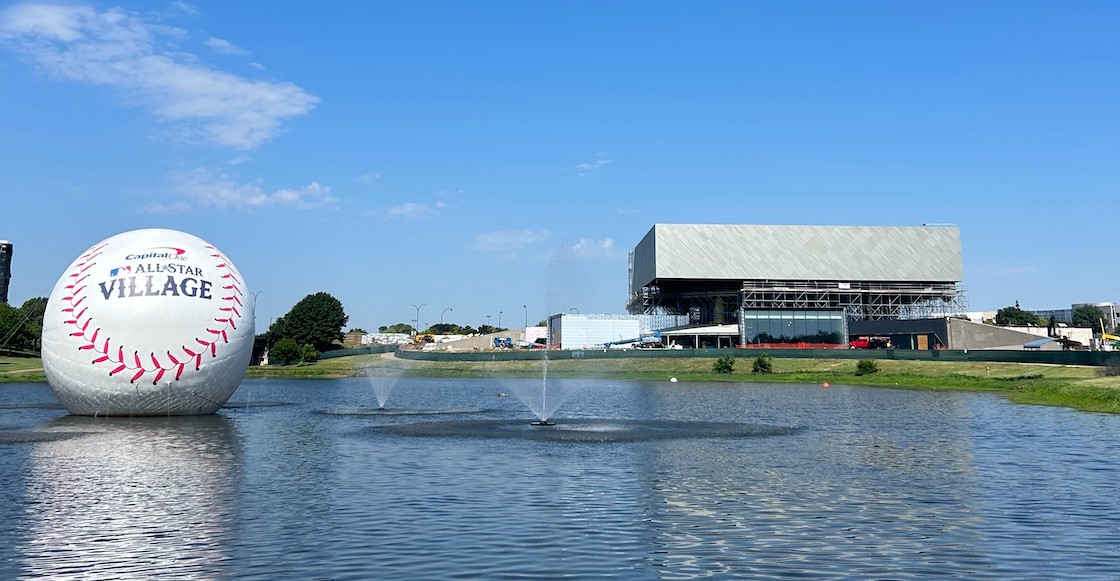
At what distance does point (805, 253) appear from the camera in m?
151

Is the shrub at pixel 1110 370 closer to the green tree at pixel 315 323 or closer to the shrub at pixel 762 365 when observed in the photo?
the shrub at pixel 762 365

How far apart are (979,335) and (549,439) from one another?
108 meters

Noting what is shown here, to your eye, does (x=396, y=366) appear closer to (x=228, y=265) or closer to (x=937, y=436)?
(x=228, y=265)

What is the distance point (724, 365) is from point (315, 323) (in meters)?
96.9

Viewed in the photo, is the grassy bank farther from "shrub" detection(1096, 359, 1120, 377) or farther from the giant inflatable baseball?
the giant inflatable baseball

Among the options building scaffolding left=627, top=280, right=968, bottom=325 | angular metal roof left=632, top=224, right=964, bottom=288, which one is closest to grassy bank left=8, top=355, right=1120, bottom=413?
angular metal roof left=632, top=224, right=964, bottom=288

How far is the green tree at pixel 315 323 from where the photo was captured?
16500cm

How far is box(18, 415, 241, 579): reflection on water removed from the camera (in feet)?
44.2

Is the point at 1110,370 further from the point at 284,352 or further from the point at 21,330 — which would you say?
the point at 21,330

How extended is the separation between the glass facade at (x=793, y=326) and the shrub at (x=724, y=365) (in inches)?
1921

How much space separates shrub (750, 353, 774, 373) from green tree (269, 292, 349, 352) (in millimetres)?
97026

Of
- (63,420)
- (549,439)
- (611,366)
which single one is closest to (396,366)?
(611,366)

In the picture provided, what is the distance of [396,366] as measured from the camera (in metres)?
123

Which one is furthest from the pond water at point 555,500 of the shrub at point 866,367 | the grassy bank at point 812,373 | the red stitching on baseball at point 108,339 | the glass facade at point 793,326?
the glass facade at point 793,326
